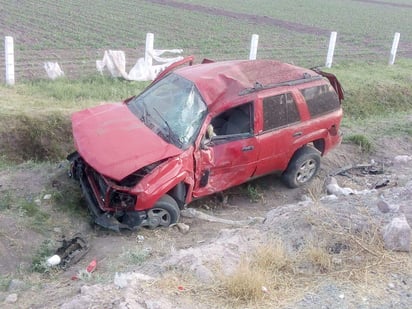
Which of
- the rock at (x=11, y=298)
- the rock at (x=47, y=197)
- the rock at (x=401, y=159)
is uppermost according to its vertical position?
the rock at (x=11, y=298)

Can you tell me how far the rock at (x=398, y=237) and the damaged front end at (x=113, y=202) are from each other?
2.99 meters

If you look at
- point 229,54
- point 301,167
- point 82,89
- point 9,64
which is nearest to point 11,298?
point 301,167

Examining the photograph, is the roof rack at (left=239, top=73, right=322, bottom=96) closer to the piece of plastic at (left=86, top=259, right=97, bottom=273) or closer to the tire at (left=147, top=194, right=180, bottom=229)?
the tire at (left=147, top=194, right=180, bottom=229)

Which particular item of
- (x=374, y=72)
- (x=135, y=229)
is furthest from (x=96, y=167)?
(x=374, y=72)

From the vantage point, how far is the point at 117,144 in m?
7.11

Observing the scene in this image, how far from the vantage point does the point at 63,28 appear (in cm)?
2111

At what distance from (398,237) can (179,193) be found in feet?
10.1

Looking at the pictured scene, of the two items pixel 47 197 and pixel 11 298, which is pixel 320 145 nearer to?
pixel 47 197

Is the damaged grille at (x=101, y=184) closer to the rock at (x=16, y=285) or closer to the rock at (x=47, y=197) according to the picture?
the rock at (x=47, y=197)

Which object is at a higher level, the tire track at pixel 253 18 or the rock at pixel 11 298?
the tire track at pixel 253 18

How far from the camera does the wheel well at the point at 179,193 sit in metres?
7.36

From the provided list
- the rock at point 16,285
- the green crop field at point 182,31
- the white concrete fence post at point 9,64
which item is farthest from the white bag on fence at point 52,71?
the rock at point 16,285

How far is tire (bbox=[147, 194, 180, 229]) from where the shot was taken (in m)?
7.14

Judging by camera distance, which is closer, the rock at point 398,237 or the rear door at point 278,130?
the rock at point 398,237
